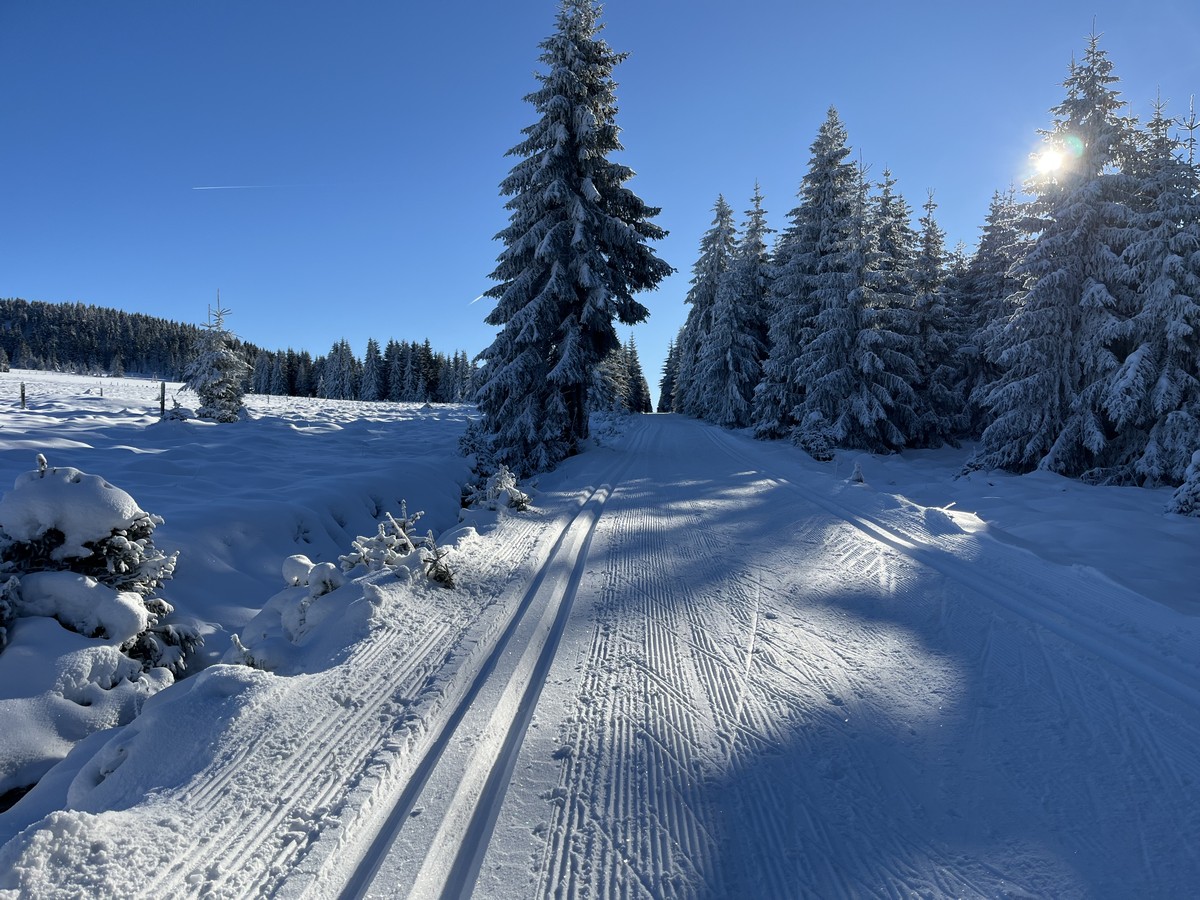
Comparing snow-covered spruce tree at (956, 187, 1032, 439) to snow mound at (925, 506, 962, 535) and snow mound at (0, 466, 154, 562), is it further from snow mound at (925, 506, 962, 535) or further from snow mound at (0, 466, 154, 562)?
snow mound at (0, 466, 154, 562)

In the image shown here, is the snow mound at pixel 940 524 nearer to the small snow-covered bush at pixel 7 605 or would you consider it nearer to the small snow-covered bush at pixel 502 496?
the small snow-covered bush at pixel 502 496

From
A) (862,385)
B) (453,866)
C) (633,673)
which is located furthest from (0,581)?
(862,385)

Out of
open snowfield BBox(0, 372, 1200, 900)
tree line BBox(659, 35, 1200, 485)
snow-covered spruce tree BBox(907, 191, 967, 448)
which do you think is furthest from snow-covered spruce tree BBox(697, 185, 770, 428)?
open snowfield BBox(0, 372, 1200, 900)

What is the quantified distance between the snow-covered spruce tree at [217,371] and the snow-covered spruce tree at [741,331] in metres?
20.8

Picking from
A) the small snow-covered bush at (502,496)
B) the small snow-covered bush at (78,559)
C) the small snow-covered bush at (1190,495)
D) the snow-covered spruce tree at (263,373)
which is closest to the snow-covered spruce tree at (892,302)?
the small snow-covered bush at (1190,495)

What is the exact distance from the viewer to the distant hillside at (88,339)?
9619cm

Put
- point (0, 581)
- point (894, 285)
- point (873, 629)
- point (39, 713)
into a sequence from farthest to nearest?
1. point (894, 285)
2. point (873, 629)
3. point (0, 581)
4. point (39, 713)

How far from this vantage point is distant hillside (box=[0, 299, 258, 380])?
9619 centimetres

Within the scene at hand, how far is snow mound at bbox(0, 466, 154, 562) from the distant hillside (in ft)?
374

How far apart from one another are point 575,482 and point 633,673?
699 centimetres

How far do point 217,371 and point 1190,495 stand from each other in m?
22.9

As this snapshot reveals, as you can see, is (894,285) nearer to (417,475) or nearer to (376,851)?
(417,475)

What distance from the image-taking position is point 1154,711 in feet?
9.07

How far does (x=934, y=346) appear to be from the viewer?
21.6 meters
